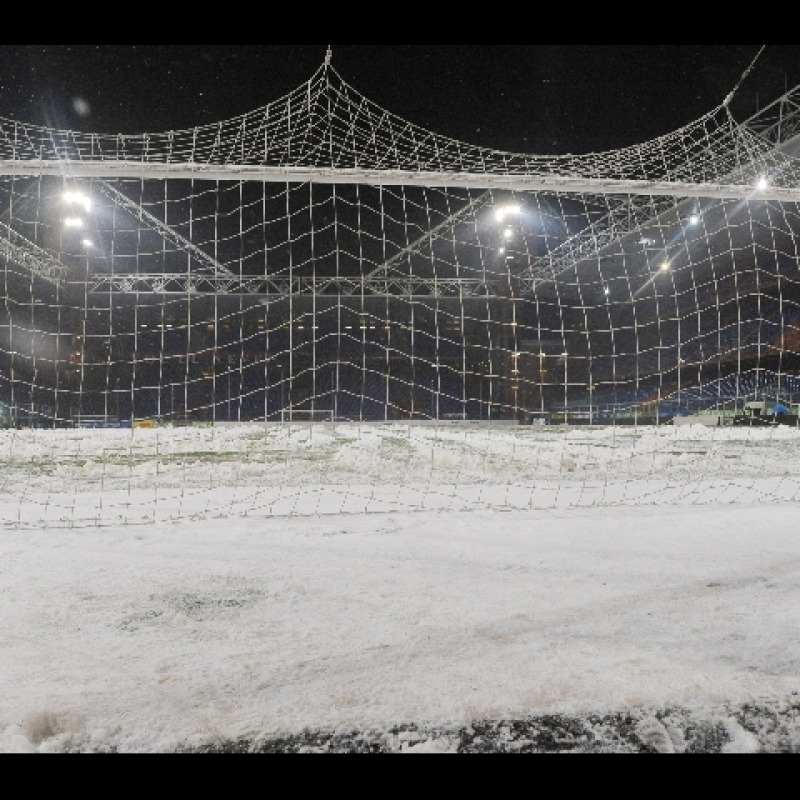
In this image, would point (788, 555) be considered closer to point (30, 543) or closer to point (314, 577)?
point (314, 577)

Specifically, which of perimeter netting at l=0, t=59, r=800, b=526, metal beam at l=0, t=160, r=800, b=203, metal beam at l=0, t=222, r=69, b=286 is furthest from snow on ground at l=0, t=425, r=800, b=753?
metal beam at l=0, t=222, r=69, b=286

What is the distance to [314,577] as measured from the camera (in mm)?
1997

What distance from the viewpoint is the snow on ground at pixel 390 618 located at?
1055 mm

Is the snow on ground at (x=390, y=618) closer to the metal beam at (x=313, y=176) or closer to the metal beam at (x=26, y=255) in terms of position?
the metal beam at (x=313, y=176)

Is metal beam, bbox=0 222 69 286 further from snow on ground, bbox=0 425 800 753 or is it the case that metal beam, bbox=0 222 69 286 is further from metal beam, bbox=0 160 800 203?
snow on ground, bbox=0 425 800 753

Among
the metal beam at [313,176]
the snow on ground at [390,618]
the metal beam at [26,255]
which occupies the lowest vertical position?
the snow on ground at [390,618]

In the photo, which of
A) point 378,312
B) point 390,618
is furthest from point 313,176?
point 378,312

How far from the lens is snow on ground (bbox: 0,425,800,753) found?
1055mm

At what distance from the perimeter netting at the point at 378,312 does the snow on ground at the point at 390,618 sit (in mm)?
453

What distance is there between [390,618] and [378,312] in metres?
22.1

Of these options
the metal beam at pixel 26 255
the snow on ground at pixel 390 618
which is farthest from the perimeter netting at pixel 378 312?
the snow on ground at pixel 390 618

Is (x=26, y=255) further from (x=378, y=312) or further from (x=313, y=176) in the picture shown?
(x=313, y=176)

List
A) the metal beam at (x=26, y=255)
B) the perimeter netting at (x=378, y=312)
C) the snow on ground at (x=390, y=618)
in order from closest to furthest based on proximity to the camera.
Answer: the snow on ground at (x=390, y=618)
the perimeter netting at (x=378, y=312)
the metal beam at (x=26, y=255)
